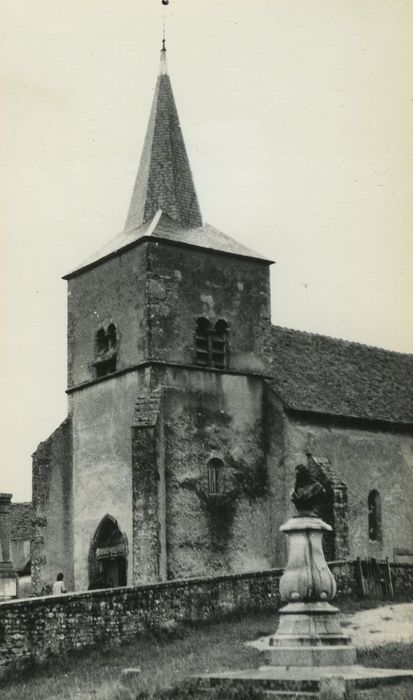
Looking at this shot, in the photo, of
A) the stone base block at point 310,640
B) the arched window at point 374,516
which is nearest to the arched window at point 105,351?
the arched window at point 374,516

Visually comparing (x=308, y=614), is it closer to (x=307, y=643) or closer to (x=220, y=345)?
(x=307, y=643)

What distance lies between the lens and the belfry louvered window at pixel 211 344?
106ft

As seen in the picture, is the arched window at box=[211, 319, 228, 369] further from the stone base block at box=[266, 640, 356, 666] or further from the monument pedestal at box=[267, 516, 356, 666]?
the stone base block at box=[266, 640, 356, 666]

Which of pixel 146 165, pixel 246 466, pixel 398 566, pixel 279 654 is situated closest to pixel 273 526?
pixel 246 466

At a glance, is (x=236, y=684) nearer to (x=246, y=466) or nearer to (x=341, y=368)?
(x=246, y=466)

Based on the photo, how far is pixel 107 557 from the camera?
31062mm

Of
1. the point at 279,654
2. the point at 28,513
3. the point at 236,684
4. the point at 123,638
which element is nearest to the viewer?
the point at 236,684

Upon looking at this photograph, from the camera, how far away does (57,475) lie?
111 feet

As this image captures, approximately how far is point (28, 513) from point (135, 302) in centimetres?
3489

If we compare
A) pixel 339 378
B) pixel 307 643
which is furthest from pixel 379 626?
pixel 339 378

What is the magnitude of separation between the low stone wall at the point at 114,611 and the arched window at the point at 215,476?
5.59m

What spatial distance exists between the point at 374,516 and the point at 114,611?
14705 mm

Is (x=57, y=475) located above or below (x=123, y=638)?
above

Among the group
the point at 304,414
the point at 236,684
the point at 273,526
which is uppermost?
the point at 304,414
